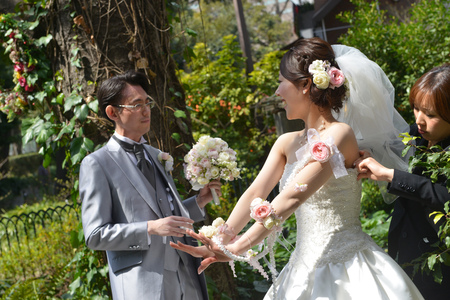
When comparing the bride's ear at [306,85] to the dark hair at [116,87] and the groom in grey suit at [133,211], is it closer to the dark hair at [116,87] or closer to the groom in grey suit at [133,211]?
the groom in grey suit at [133,211]

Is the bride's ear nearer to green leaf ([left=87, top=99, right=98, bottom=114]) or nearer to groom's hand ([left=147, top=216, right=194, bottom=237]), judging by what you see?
groom's hand ([left=147, top=216, right=194, bottom=237])

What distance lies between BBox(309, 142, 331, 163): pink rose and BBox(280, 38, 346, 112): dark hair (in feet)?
1.01

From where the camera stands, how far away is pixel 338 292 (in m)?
2.39

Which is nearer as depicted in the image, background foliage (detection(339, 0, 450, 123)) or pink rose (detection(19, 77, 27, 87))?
pink rose (detection(19, 77, 27, 87))

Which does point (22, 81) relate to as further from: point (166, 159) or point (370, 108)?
point (370, 108)

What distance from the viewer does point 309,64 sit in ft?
8.39

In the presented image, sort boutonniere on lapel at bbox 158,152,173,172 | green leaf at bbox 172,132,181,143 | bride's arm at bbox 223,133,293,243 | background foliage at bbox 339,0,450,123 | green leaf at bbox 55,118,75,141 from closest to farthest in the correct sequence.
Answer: bride's arm at bbox 223,133,293,243, boutonniere on lapel at bbox 158,152,173,172, green leaf at bbox 55,118,75,141, green leaf at bbox 172,132,181,143, background foliage at bbox 339,0,450,123

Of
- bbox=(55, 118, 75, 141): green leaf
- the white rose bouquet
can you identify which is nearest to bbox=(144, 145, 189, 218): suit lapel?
the white rose bouquet

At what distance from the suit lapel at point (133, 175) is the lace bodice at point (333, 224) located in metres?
0.74

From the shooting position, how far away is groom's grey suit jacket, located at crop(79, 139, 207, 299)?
2.43 meters

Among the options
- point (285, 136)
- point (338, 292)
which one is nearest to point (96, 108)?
point (285, 136)

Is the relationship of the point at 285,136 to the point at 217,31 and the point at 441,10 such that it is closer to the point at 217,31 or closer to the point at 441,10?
the point at 441,10

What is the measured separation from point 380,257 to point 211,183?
1.03 m

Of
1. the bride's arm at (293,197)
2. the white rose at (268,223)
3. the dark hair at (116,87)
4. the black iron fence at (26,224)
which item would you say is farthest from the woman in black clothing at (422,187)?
the black iron fence at (26,224)
